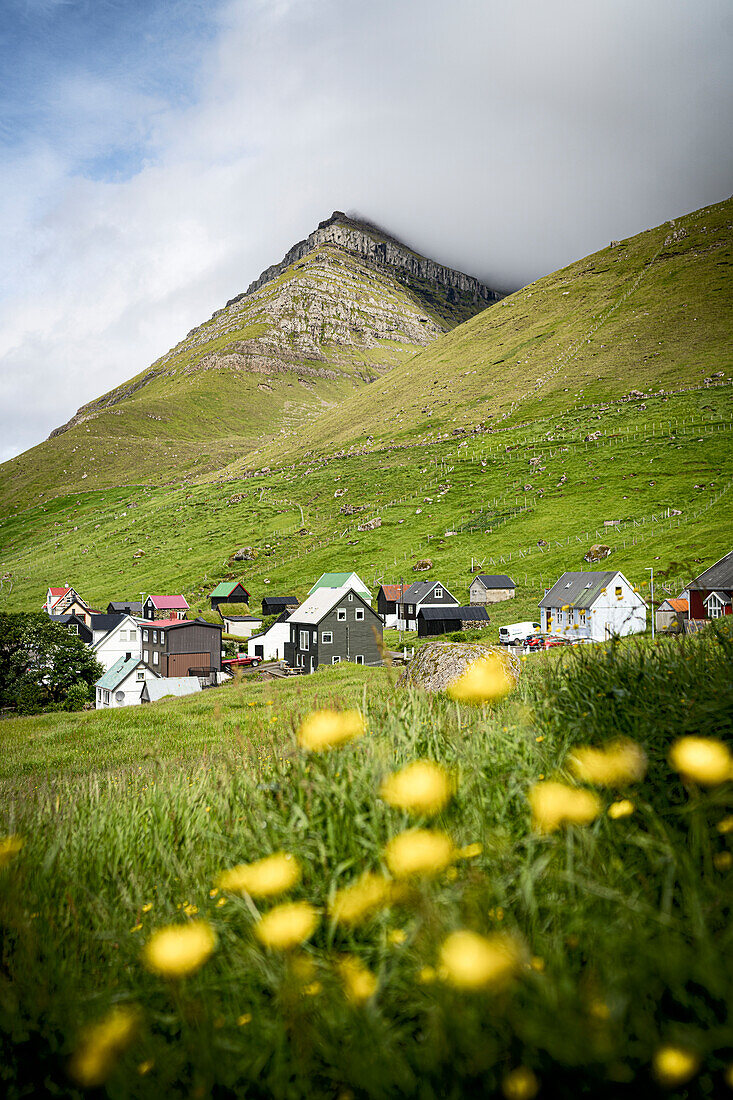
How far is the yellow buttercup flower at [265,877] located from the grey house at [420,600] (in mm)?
85868

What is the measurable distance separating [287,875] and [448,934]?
3.45 ft

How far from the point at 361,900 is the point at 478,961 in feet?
3.21

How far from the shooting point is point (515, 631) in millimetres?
68812

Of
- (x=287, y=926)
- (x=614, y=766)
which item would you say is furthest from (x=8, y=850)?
(x=614, y=766)

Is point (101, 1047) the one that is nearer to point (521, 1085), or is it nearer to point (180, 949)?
point (180, 949)

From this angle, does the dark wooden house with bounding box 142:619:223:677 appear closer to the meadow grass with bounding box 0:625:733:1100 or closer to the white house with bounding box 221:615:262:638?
the white house with bounding box 221:615:262:638

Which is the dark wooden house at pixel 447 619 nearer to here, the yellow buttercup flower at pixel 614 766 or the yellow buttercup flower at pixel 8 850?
the yellow buttercup flower at pixel 614 766

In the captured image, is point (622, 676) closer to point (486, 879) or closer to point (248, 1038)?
point (486, 879)

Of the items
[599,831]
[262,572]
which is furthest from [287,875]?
[262,572]

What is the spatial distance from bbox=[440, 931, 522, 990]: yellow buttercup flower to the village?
38.5 meters

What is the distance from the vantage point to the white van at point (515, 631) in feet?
217

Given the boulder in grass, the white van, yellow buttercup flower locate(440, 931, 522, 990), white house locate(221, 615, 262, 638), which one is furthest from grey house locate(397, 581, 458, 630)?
yellow buttercup flower locate(440, 931, 522, 990)

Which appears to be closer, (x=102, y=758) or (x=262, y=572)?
(x=102, y=758)

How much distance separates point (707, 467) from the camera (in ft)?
351
